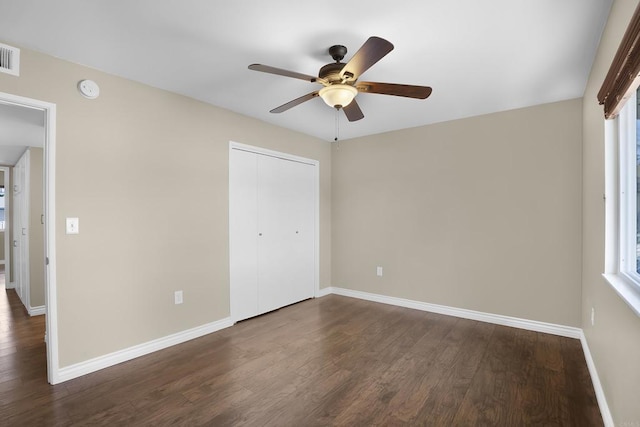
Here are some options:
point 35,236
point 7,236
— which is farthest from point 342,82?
point 7,236

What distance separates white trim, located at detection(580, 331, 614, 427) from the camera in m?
1.68

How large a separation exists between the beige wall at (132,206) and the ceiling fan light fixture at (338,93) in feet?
5.29

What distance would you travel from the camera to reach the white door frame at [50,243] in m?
2.17

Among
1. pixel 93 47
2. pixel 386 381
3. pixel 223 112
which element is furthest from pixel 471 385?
pixel 93 47

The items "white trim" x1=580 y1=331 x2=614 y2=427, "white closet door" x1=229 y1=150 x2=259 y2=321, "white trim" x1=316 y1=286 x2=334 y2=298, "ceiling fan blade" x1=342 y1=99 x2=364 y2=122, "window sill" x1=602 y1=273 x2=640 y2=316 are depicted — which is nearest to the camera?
"window sill" x1=602 y1=273 x2=640 y2=316

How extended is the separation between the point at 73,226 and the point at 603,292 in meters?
3.67

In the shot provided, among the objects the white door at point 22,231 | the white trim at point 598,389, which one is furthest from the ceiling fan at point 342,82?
the white door at point 22,231

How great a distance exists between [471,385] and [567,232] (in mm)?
1861

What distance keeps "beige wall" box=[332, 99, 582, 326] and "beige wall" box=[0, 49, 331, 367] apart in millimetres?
1965

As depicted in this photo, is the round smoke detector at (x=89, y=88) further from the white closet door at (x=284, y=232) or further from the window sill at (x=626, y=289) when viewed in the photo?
the window sill at (x=626, y=289)

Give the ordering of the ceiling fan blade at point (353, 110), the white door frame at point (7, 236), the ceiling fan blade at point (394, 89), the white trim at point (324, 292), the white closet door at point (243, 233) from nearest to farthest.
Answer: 1. the ceiling fan blade at point (394, 89)
2. the ceiling fan blade at point (353, 110)
3. the white closet door at point (243, 233)
4. the white trim at point (324, 292)
5. the white door frame at point (7, 236)

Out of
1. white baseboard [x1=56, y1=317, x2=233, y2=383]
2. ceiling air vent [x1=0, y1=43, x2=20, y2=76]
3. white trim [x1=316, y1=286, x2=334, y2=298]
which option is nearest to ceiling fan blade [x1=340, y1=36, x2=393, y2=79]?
ceiling air vent [x1=0, y1=43, x2=20, y2=76]

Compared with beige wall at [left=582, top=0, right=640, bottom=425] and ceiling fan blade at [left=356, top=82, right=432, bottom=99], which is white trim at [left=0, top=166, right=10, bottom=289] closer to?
ceiling fan blade at [left=356, top=82, right=432, bottom=99]

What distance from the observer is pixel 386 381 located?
2.21 metres
